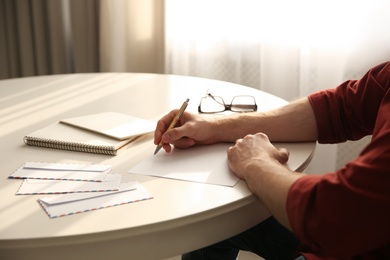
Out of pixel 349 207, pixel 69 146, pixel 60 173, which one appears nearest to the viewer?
pixel 349 207

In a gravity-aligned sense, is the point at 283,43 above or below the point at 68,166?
above

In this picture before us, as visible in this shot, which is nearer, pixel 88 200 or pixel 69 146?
pixel 88 200

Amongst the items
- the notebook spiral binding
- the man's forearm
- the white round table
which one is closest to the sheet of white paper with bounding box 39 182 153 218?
the white round table

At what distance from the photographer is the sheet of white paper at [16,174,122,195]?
1010mm

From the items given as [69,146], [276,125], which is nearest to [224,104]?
[276,125]

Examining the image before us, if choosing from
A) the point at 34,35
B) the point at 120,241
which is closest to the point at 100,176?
the point at 120,241

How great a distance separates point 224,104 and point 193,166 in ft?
1.51

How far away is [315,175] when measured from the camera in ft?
3.15

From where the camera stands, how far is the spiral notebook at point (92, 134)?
4.01ft

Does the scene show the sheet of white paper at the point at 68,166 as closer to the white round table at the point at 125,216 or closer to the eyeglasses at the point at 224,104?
the white round table at the point at 125,216

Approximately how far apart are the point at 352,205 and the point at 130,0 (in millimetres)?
2039

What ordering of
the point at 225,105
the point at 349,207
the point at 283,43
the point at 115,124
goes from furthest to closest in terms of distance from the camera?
the point at 283,43 → the point at 225,105 → the point at 115,124 → the point at 349,207

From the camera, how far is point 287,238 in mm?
1341

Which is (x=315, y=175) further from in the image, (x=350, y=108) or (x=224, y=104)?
(x=224, y=104)
